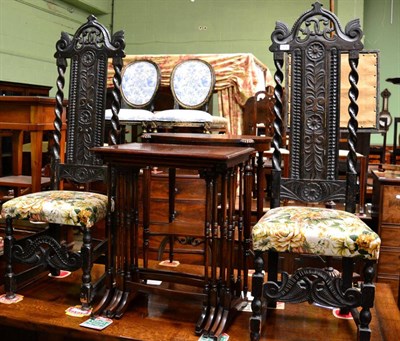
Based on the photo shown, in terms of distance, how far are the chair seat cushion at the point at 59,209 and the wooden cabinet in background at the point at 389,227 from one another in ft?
5.85

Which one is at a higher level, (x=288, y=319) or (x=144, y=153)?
(x=144, y=153)

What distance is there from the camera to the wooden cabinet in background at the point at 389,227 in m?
2.98

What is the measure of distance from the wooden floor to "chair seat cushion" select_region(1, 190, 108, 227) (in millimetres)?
362

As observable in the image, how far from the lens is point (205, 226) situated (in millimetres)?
1788

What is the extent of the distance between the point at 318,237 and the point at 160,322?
701mm

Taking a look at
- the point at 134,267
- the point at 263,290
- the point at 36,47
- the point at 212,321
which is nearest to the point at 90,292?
the point at 134,267

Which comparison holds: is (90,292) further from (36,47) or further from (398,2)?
(398,2)

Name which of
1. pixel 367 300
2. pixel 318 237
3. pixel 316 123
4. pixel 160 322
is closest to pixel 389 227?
pixel 316 123

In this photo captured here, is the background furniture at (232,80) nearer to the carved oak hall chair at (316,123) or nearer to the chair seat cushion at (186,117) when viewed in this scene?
the chair seat cushion at (186,117)

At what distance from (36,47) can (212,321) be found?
6191 mm

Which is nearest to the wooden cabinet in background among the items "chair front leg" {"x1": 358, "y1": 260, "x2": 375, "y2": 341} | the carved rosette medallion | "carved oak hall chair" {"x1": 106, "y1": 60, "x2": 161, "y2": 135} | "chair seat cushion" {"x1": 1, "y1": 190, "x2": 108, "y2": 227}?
the carved rosette medallion

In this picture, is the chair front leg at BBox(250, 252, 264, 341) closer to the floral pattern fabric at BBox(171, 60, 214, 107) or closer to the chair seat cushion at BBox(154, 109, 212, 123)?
the chair seat cushion at BBox(154, 109, 212, 123)

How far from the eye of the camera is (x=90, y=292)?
194 centimetres

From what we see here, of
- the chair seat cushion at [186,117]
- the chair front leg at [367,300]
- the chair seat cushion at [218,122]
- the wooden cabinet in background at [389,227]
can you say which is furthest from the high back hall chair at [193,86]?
the chair front leg at [367,300]
